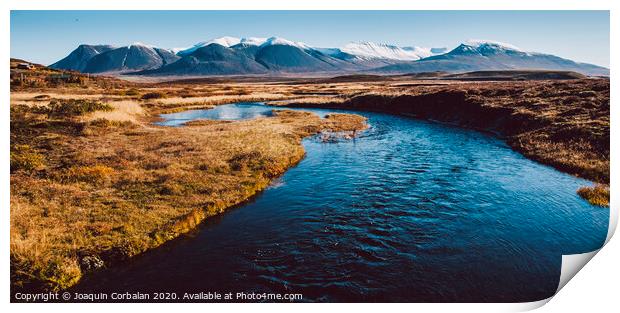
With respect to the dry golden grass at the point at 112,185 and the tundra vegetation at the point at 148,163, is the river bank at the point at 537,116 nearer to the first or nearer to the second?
the tundra vegetation at the point at 148,163

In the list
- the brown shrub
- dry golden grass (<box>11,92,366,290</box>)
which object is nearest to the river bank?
the brown shrub

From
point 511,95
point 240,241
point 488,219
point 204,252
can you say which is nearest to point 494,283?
point 488,219

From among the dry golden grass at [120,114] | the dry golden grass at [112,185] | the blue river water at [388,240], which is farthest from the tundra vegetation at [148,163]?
the blue river water at [388,240]

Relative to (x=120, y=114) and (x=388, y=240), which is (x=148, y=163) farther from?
(x=120, y=114)

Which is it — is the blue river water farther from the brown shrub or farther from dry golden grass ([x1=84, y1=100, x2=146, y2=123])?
dry golden grass ([x1=84, y1=100, x2=146, y2=123])

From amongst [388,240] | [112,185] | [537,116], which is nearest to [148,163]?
[112,185]

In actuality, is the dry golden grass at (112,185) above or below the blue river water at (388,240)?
above
